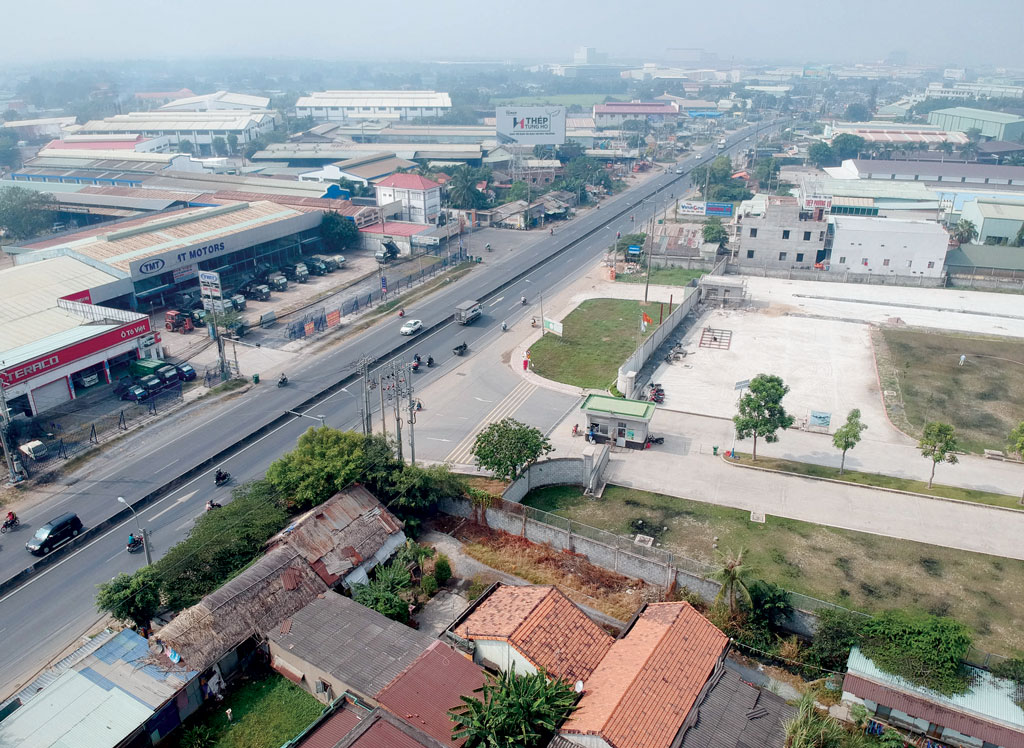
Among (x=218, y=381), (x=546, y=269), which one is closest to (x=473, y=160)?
(x=546, y=269)

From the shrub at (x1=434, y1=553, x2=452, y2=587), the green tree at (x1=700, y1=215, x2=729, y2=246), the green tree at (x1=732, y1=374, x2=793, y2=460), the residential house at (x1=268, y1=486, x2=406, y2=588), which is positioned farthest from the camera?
the green tree at (x1=700, y1=215, x2=729, y2=246)

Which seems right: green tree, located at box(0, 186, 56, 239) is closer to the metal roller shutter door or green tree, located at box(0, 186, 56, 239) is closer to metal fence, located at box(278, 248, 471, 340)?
metal fence, located at box(278, 248, 471, 340)

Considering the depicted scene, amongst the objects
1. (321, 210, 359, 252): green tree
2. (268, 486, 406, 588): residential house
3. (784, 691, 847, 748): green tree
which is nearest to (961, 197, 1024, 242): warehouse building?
(321, 210, 359, 252): green tree

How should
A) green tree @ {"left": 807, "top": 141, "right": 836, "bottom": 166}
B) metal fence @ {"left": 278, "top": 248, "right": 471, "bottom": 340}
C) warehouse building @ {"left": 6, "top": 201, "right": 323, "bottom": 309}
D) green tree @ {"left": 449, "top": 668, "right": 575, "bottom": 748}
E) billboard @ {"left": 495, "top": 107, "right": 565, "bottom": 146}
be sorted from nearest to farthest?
green tree @ {"left": 449, "top": 668, "right": 575, "bottom": 748} < metal fence @ {"left": 278, "top": 248, "right": 471, "bottom": 340} < warehouse building @ {"left": 6, "top": 201, "right": 323, "bottom": 309} < billboard @ {"left": 495, "top": 107, "right": 565, "bottom": 146} < green tree @ {"left": 807, "top": 141, "right": 836, "bottom": 166}

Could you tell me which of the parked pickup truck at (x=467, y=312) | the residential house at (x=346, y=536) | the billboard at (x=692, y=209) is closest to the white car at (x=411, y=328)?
the parked pickup truck at (x=467, y=312)

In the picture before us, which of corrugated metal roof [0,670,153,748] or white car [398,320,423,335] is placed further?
white car [398,320,423,335]

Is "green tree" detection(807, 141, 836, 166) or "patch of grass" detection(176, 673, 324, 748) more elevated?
"green tree" detection(807, 141, 836, 166)
